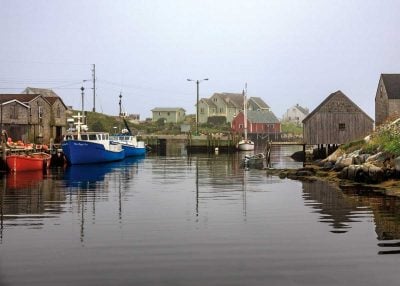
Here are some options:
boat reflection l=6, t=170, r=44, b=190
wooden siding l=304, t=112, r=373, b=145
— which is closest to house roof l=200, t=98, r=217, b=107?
wooden siding l=304, t=112, r=373, b=145

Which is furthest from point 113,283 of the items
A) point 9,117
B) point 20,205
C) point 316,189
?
point 9,117

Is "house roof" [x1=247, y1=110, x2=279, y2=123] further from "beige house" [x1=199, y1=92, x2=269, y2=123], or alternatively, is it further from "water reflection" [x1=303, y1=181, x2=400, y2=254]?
"water reflection" [x1=303, y1=181, x2=400, y2=254]

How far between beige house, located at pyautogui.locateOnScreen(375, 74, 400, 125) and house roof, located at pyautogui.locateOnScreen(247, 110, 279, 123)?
57.3m

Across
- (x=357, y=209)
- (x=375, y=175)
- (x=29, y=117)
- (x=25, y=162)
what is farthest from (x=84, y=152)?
(x=357, y=209)

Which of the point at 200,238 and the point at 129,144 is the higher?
the point at 129,144

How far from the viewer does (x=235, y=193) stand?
96.0ft

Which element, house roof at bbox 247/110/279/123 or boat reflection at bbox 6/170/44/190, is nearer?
boat reflection at bbox 6/170/44/190

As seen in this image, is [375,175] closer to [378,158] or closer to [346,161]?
[378,158]

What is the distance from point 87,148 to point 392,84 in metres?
38.7

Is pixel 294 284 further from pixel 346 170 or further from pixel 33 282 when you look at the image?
pixel 346 170

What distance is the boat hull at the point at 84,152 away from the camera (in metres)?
54.7

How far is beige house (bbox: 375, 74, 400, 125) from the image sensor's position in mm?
65188

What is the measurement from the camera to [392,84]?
67000mm

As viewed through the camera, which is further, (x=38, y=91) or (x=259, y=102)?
(x=259, y=102)
